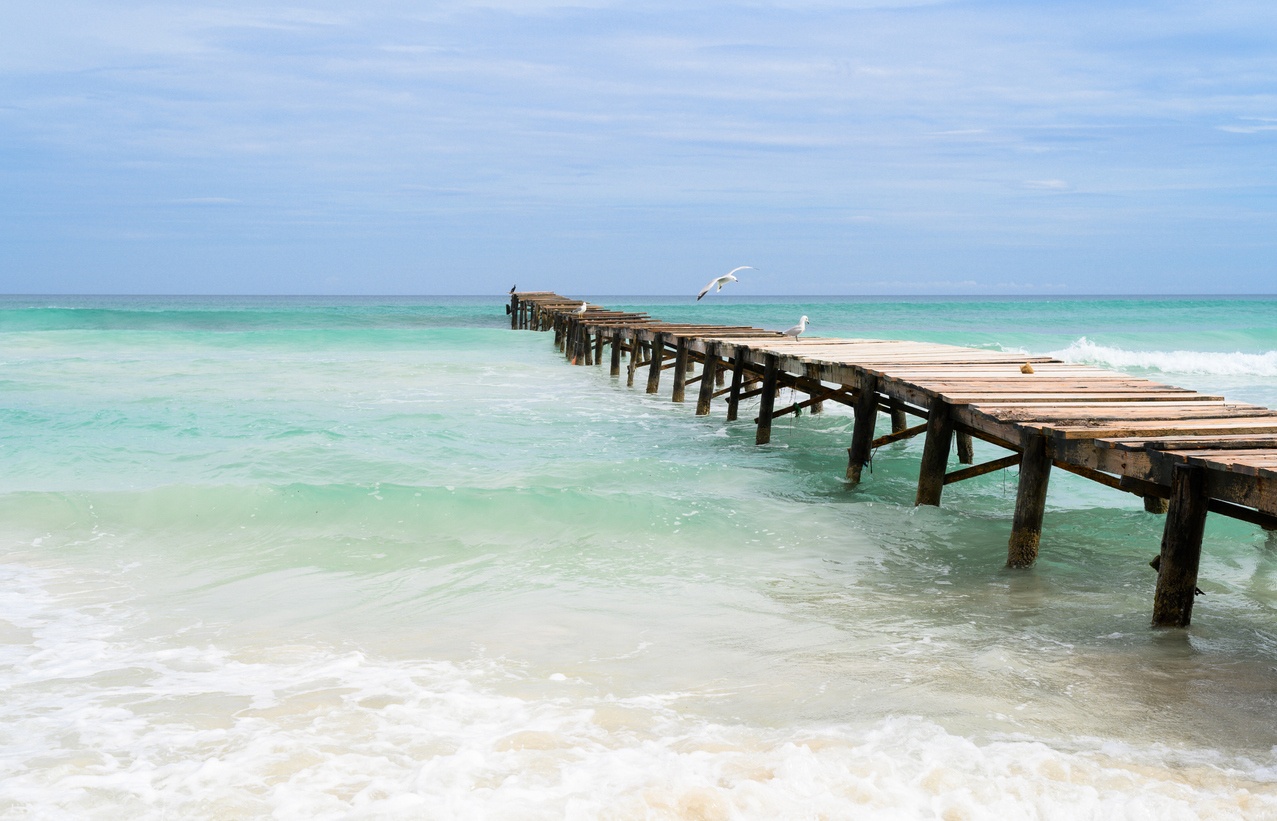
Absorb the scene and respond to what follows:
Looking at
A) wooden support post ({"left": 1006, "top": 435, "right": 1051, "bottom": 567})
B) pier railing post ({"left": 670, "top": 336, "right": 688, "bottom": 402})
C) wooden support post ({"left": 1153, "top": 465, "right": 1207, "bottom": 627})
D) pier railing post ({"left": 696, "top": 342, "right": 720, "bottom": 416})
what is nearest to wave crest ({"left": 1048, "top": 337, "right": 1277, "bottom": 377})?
Answer: pier railing post ({"left": 670, "top": 336, "right": 688, "bottom": 402})

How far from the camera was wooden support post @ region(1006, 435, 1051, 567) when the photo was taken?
599cm

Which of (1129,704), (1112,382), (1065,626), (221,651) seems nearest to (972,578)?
(1065,626)

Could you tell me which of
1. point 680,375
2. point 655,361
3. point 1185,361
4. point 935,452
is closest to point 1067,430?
point 935,452

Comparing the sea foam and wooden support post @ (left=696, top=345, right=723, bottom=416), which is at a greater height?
Answer: wooden support post @ (left=696, top=345, right=723, bottom=416)

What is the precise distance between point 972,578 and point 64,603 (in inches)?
202

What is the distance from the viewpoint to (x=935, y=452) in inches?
301

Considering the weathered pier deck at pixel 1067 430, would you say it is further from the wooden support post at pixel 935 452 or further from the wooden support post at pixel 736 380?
the wooden support post at pixel 736 380

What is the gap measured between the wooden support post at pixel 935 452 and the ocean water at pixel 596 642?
21 centimetres

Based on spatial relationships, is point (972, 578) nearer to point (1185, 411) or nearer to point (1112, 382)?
point (1185, 411)

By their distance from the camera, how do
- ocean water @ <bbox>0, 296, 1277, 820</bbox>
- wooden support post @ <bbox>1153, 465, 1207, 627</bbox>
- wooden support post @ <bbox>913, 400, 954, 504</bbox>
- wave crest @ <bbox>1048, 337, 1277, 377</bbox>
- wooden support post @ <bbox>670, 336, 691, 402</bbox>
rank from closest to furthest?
1. ocean water @ <bbox>0, 296, 1277, 820</bbox>
2. wooden support post @ <bbox>1153, 465, 1207, 627</bbox>
3. wooden support post @ <bbox>913, 400, 954, 504</bbox>
4. wooden support post @ <bbox>670, 336, 691, 402</bbox>
5. wave crest @ <bbox>1048, 337, 1277, 377</bbox>

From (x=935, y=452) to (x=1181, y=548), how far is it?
109 inches

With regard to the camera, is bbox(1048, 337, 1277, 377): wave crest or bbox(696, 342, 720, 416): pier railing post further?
bbox(1048, 337, 1277, 377): wave crest

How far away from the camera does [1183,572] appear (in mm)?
5055

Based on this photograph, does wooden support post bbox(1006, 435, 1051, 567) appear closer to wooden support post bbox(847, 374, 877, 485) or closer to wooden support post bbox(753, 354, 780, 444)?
wooden support post bbox(847, 374, 877, 485)
